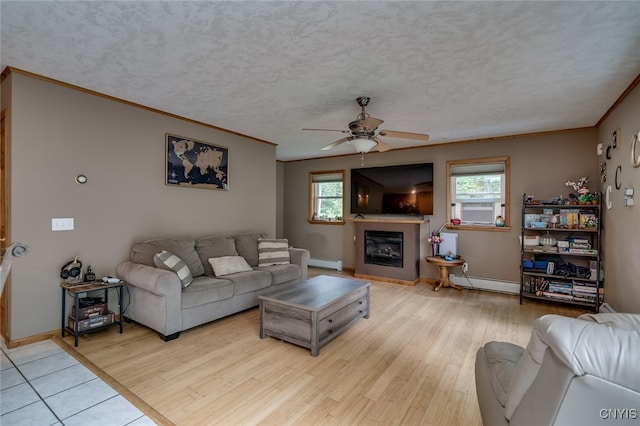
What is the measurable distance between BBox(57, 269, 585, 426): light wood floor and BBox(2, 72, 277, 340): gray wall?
2.54 feet

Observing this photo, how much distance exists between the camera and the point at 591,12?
1828mm

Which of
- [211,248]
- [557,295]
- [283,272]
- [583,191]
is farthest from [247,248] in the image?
[583,191]

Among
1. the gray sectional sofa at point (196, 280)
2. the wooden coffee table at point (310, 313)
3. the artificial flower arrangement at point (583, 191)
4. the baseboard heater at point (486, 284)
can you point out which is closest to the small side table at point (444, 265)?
the baseboard heater at point (486, 284)

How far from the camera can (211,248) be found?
4008 millimetres

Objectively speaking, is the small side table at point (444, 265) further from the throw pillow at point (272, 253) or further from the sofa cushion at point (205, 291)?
the sofa cushion at point (205, 291)

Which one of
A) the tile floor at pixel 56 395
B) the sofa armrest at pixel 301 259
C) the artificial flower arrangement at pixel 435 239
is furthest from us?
the artificial flower arrangement at pixel 435 239

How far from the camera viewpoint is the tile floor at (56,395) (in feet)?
6.13

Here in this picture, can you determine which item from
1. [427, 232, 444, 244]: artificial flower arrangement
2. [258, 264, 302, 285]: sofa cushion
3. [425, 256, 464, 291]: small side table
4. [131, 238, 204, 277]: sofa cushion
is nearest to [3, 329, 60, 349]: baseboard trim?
[131, 238, 204, 277]: sofa cushion

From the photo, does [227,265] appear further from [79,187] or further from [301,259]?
[79,187]

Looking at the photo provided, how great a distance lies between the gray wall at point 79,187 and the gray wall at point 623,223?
494 cm

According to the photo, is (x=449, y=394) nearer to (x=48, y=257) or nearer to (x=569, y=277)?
(x=569, y=277)

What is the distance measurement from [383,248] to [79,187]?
4.66m

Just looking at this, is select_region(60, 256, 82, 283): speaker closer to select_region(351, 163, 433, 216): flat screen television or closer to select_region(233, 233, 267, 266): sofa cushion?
select_region(233, 233, 267, 266): sofa cushion

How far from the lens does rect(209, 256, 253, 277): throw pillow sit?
378 centimetres
